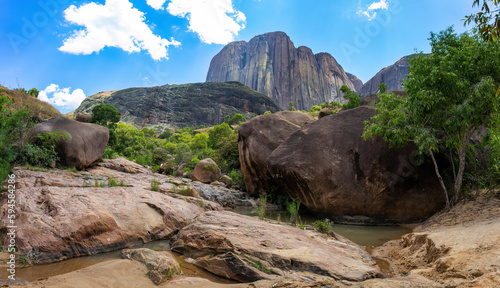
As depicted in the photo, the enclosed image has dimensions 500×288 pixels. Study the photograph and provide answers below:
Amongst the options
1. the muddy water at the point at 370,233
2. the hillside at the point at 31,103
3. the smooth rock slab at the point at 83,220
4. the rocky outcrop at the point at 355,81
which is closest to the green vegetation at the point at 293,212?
the muddy water at the point at 370,233

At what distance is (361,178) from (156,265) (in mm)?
8615

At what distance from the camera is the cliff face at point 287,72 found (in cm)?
12344

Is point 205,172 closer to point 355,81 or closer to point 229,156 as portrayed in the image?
point 229,156

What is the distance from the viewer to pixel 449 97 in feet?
27.7

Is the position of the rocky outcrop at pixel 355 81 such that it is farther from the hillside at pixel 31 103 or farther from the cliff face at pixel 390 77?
the hillside at pixel 31 103

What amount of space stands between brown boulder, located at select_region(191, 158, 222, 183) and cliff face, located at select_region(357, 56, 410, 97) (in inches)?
3758

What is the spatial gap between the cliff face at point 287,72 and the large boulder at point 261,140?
356 feet

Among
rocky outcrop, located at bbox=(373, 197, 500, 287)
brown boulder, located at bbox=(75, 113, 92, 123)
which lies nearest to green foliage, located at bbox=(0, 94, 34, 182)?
brown boulder, located at bbox=(75, 113, 92, 123)

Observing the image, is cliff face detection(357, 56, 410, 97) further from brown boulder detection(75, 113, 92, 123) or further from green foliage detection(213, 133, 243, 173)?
brown boulder detection(75, 113, 92, 123)

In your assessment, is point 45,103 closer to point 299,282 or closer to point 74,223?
point 74,223

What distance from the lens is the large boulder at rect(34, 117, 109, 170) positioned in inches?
485

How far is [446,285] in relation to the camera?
330 cm

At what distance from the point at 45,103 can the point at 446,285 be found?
26.8 m

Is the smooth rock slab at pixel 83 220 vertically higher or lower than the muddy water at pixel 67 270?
higher
